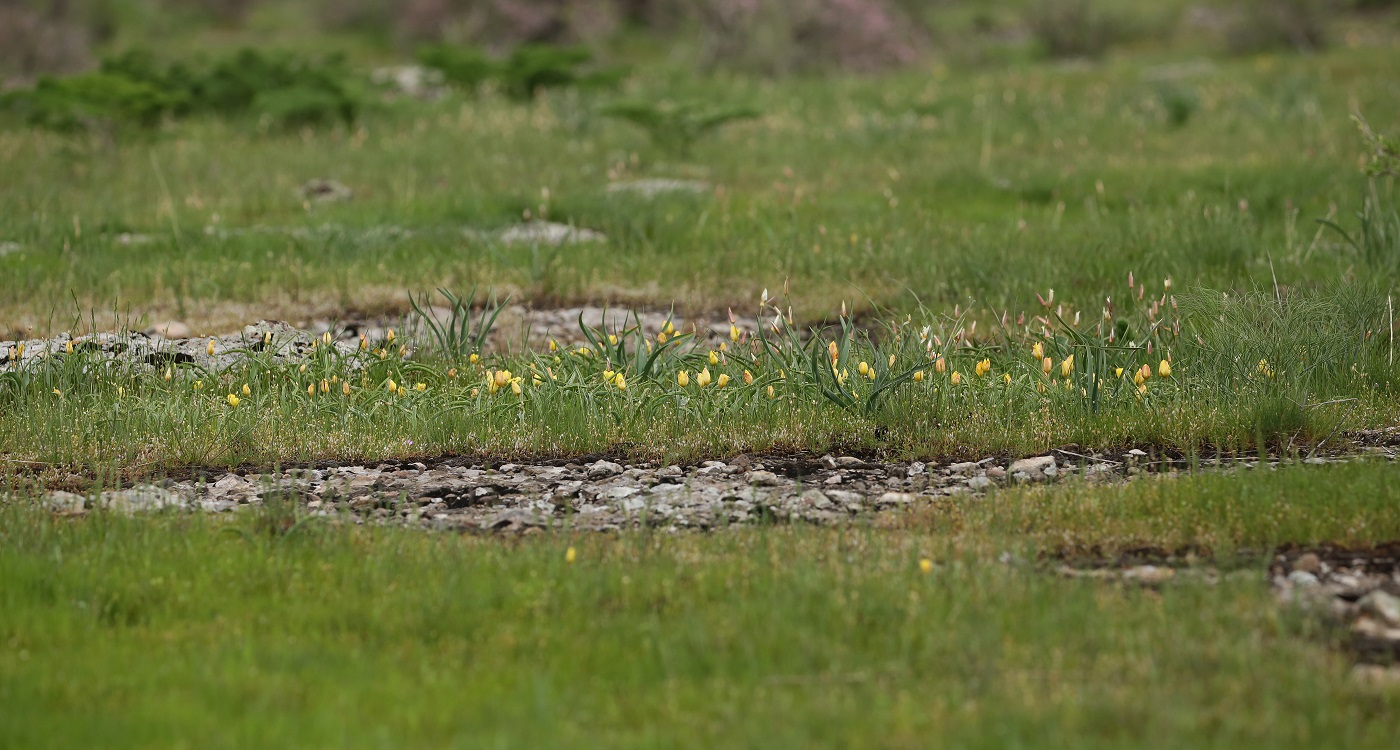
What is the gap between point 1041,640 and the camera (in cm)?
409

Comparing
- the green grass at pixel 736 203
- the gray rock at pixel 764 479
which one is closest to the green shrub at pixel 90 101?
the green grass at pixel 736 203

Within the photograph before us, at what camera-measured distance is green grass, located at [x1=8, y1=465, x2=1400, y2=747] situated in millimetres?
3627

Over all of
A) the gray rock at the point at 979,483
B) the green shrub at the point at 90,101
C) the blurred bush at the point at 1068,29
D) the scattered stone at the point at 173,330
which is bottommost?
the gray rock at the point at 979,483

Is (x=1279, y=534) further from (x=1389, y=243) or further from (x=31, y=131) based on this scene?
(x=31, y=131)

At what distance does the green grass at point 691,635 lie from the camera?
363 cm

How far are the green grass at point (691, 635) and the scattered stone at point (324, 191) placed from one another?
7504 mm

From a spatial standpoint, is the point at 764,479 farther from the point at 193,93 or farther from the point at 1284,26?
the point at 1284,26

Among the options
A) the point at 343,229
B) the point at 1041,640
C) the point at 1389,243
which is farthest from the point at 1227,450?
the point at 343,229

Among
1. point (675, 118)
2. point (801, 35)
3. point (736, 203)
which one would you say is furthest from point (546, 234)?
point (801, 35)

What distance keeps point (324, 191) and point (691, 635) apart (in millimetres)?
9604

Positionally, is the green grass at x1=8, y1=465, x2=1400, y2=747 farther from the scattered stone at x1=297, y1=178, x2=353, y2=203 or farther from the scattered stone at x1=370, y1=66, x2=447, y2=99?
the scattered stone at x1=370, y1=66, x2=447, y2=99

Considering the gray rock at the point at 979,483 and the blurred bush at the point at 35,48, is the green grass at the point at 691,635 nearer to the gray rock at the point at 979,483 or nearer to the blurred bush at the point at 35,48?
the gray rock at the point at 979,483

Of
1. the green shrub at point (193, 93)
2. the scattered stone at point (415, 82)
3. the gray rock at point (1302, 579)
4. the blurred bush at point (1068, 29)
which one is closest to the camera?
the gray rock at point (1302, 579)

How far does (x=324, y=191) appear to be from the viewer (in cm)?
1270
